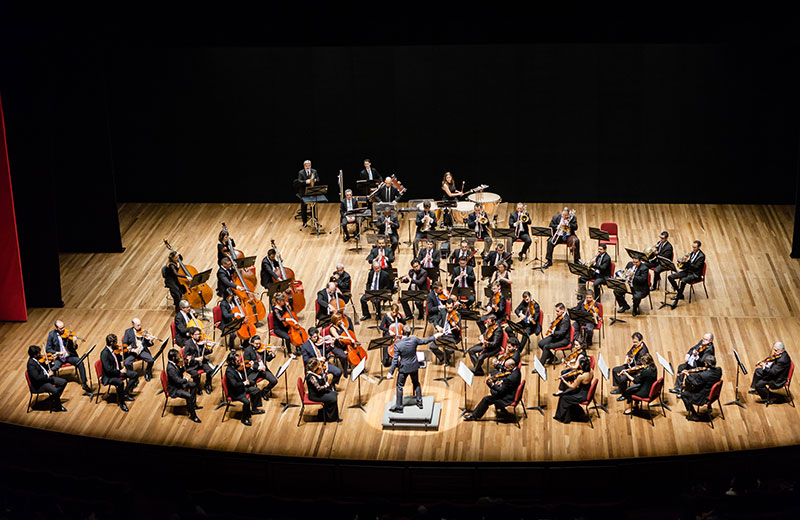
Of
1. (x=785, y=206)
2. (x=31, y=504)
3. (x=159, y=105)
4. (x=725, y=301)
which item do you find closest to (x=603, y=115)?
(x=785, y=206)

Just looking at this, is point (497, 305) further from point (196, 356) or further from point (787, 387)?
point (196, 356)

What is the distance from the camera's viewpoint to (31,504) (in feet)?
37.9

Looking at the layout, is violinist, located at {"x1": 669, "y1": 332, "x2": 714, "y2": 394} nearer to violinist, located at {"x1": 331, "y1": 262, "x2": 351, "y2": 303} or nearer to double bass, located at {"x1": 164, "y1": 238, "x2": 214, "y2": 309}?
violinist, located at {"x1": 331, "y1": 262, "x2": 351, "y2": 303}

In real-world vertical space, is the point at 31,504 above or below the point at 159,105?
below

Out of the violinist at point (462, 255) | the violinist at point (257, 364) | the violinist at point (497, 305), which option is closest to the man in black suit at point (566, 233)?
the violinist at point (462, 255)

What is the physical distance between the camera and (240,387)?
1388 cm

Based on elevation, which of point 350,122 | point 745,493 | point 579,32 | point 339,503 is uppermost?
point 350,122

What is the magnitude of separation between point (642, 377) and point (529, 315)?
231 centimetres

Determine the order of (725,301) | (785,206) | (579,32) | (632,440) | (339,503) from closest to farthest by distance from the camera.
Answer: (339,503) → (632,440) → (579,32) → (725,301) → (785,206)

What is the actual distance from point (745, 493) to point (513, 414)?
11.5ft

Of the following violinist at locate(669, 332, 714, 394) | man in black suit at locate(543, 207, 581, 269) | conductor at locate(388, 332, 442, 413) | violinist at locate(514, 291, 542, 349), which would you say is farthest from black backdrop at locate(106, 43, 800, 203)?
conductor at locate(388, 332, 442, 413)

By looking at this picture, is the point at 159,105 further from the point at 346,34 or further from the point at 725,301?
the point at 725,301

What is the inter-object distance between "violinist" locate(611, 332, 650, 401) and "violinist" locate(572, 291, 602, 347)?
929mm

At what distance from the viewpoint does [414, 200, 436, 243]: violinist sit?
1878 cm
